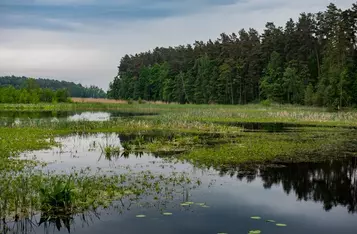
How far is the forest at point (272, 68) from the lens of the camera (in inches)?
2564

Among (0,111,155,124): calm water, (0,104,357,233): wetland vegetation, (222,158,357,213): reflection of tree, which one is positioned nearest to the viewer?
(0,104,357,233): wetland vegetation

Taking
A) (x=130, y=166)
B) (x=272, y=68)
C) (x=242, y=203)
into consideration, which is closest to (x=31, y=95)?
(x=272, y=68)

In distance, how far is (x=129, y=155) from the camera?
68.2 feet

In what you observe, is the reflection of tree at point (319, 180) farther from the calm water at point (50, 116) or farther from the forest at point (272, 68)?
the forest at point (272, 68)

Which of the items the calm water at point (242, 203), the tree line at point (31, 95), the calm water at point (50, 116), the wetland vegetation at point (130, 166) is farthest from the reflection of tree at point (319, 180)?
the tree line at point (31, 95)

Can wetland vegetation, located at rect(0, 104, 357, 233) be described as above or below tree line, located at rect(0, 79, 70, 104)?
below

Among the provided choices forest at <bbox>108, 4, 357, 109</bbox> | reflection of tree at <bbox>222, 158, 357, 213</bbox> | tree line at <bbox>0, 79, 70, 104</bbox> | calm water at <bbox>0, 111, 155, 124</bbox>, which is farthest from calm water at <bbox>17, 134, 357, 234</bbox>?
tree line at <bbox>0, 79, 70, 104</bbox>

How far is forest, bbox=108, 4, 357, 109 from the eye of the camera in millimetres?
65125

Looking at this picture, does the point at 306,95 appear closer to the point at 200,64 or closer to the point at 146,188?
the point at 200,64

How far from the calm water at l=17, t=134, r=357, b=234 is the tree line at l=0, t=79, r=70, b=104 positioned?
267 ft

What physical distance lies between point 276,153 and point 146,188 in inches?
390

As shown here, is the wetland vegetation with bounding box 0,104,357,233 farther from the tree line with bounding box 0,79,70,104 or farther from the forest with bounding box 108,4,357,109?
the tree line with bounding box 0,79,70,104

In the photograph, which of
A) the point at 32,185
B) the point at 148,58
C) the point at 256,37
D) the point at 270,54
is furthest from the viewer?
the point at 148,58

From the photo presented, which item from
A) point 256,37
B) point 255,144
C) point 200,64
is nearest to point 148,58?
point 200,64
